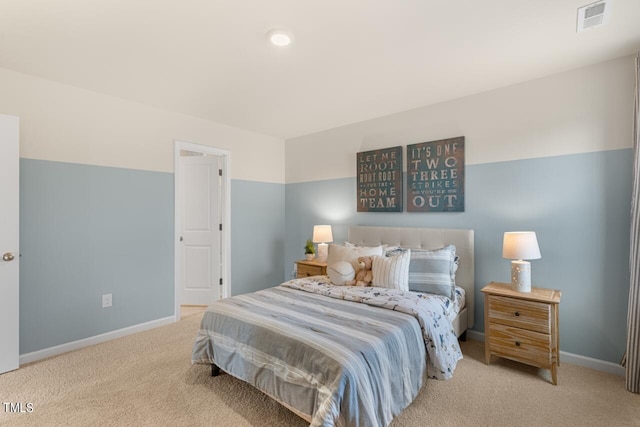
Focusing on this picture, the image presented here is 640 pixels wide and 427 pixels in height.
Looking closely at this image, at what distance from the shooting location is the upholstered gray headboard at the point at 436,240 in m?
3.07

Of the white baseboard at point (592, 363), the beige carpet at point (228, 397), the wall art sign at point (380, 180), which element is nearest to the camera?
the beige carpet at point (228, 397)

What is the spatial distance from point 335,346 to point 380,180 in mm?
2489

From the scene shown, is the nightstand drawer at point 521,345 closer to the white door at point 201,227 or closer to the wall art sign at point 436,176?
the wall art sign at point 436,176

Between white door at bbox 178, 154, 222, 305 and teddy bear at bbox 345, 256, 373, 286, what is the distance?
2261mm

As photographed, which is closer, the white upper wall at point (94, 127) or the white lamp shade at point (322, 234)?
the white upper wall at point (94, 127)

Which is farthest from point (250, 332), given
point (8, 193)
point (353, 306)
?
point (8, 193)

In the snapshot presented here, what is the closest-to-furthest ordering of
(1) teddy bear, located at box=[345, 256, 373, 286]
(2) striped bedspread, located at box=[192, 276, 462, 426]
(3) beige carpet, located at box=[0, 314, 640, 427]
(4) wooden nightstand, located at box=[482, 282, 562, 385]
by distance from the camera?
(2) striped bedspread, located at box=[192, 276, 462, 426]
(3) beige carpet, located at box=[0, 314, 640, 427]
(4) wooden nightstand, located at box=[482, 282, 562, 385]
(1) teddy bear, located at box=[345, 256, 373, 286]

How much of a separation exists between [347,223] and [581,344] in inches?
104

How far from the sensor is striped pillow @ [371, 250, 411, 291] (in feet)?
8.82

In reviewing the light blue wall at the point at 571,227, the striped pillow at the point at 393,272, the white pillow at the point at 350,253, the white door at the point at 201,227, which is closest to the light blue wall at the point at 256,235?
the white door at the point at 201,227

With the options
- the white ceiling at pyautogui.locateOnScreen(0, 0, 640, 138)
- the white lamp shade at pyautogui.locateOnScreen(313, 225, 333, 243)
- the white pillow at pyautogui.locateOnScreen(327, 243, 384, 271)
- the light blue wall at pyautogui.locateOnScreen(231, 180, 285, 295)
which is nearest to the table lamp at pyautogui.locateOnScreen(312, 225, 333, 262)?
the white lamp shade at pyautogui.locateOnScreen(313, 225, 333, 243)

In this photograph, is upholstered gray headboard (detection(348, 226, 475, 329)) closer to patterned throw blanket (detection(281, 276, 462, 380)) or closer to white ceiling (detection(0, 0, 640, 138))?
patterned throw blanket (detection(281, 276, 462, 380))

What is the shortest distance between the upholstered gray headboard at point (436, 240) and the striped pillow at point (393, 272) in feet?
2.12

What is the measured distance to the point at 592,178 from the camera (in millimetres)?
2535
